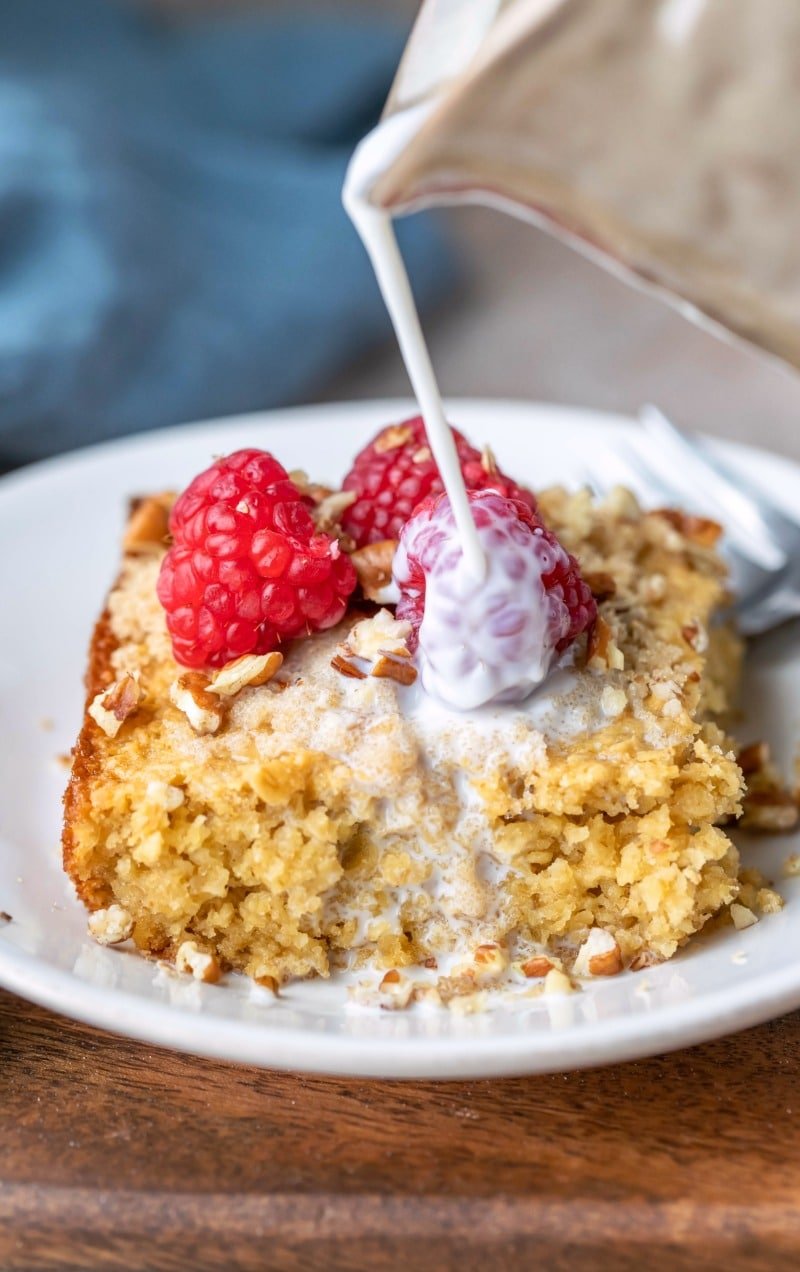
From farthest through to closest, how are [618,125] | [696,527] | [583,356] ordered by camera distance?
[583,356] < [696,527] < [618,125]

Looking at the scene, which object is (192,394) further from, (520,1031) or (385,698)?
(520,1031)

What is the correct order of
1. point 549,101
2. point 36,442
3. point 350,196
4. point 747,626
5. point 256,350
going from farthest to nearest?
point 256,350, point 36,442, point 747,626, point 350,196, point 549,101

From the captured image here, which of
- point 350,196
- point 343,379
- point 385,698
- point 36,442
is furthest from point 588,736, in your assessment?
point 343,379

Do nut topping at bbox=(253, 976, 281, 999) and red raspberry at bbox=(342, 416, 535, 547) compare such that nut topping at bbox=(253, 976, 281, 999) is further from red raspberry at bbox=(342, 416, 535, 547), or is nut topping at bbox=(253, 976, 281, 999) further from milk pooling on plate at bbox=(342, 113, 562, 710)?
red raspberry at bbox=(342, 416, 535, 547)

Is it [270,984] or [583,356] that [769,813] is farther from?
[583,356]

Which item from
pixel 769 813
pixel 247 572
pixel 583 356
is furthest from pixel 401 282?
pixel 583 356
